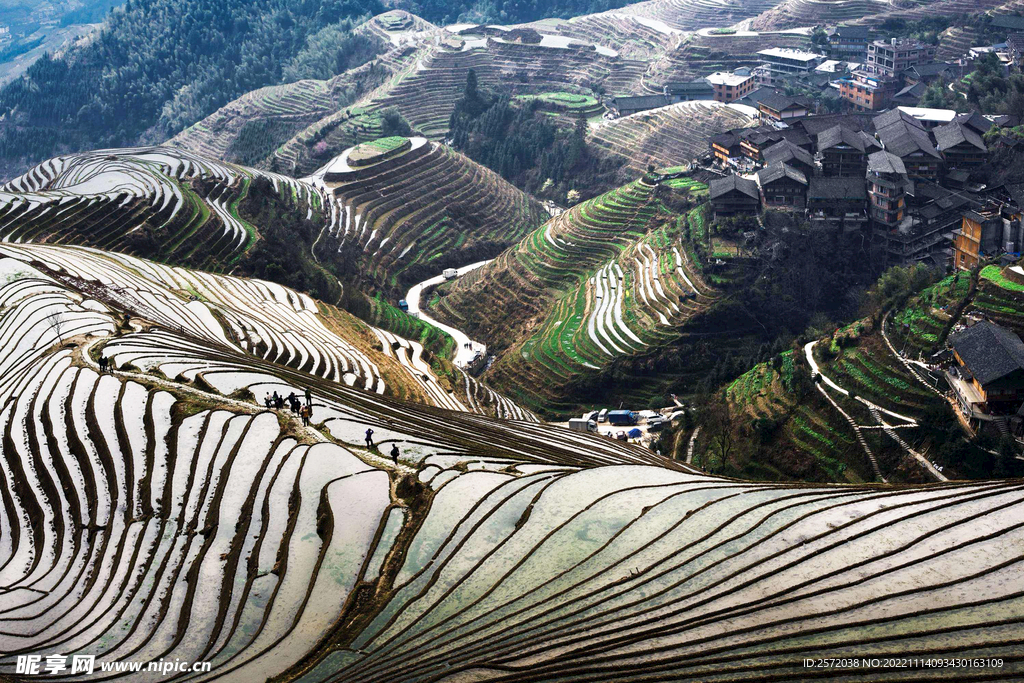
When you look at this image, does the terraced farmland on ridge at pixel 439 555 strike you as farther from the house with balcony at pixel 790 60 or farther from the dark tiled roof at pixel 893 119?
the house with balcony at pixel 790 60

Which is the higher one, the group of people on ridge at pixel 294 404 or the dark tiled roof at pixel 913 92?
the group of people on ridge at pixel 294 404

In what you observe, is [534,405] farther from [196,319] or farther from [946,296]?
[946,296]

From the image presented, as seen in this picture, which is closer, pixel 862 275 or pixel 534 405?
pixel 534 405

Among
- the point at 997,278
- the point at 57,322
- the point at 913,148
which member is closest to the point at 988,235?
the point at 997,278

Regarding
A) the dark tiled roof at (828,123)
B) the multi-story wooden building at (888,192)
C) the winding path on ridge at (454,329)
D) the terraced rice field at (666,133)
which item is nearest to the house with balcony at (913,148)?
the multi-story wooden building at (888,192)

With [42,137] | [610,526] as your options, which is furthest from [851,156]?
[42,137]

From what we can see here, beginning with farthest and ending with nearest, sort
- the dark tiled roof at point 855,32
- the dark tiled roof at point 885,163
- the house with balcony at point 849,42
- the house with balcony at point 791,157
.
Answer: the dark tiled roof at point 855,32, the house with balcony at point 849,42, the house with balcony at point 791,157, the dark tiled roof at point 885,163
